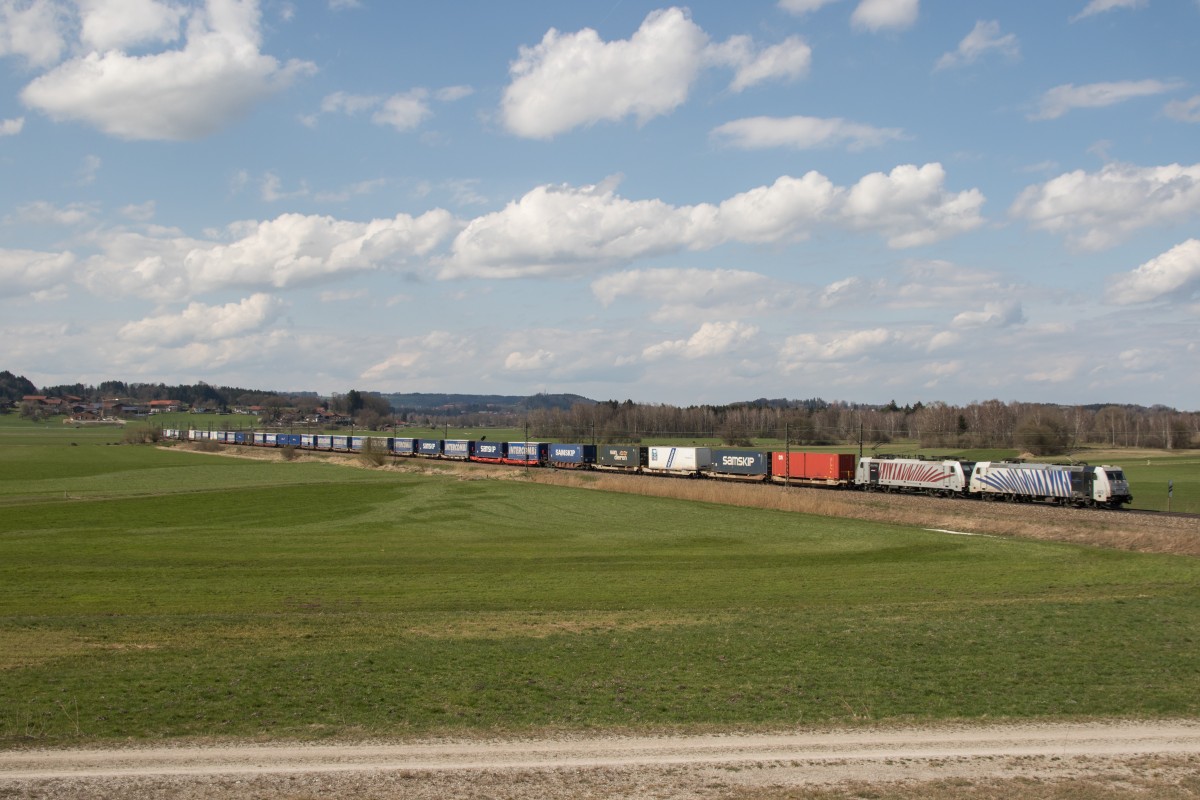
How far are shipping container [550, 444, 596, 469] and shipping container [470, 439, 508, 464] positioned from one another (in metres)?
9.77

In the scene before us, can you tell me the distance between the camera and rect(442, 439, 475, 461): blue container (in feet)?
398

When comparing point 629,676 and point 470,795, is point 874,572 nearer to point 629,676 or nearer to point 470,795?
point 629,676

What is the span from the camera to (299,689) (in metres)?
15.9

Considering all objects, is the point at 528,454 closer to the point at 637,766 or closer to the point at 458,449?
the point at 458,449

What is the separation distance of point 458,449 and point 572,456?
2553cm

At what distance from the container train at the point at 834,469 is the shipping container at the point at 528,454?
118mm

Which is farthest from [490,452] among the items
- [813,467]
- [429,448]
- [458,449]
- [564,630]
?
[564,630]

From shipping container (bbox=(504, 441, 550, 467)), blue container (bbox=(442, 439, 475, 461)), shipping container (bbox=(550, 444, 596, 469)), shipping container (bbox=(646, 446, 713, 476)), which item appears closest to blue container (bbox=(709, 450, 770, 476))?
shipping container (bbox=(646, 446, 713, 476))

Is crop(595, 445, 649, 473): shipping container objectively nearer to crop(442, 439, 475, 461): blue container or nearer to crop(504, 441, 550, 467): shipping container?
crop(504, 441, 550, 467): shipping container

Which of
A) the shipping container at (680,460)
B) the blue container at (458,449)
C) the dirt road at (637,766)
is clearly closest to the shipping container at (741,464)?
the shipping container at (680,460)

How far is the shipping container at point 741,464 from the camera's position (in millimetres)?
84188

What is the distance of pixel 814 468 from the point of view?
7956 cm

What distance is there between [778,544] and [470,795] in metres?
36.4

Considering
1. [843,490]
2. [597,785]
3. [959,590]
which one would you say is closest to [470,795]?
[597,785]
